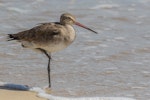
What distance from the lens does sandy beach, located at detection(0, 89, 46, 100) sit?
20.0ft

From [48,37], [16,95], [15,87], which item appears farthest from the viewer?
[48,37]

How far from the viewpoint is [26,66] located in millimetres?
7266

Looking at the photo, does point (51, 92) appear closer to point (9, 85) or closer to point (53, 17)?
point (9, 85)

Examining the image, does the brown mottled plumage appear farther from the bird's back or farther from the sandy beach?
the sandy beach

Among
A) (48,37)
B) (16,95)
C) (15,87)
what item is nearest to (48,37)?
(48,37)

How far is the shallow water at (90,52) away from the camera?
6.68 meters

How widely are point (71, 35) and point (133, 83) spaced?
37.0 inches

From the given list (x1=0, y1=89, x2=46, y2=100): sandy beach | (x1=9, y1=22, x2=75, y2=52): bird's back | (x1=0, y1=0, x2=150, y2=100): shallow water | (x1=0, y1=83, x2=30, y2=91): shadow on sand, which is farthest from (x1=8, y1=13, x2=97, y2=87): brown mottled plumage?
(x1=0, y1=89, x2=46, y2=100): sandy beach

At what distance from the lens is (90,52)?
7867mm

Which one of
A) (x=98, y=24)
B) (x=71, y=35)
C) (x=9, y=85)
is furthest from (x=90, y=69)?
(x=98, y=24)

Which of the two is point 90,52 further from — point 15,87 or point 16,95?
point 16,95

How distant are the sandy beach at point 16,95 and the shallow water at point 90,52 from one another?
31 centimetres

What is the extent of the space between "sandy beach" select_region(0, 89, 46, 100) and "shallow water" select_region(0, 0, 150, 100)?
308mm

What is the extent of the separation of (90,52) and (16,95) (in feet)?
6.32
